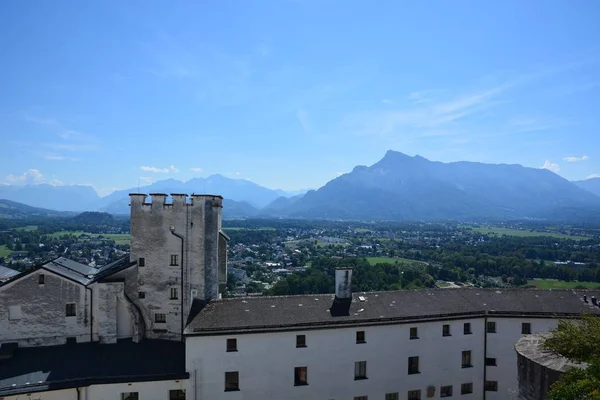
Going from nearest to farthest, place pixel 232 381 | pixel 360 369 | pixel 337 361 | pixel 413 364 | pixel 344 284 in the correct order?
pixel 232 381 < pixel 337 361 < pixel 360 369 < pixel 413 364 < pixel 344 284

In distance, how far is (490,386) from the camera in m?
27.7

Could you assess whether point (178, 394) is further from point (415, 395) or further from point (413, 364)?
point (415, 395)

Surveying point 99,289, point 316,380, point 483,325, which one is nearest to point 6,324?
point 99,289

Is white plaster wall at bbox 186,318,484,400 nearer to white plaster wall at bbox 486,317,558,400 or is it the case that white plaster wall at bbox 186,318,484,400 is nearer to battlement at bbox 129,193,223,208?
white plaster wall at bbox 486,317,558,400

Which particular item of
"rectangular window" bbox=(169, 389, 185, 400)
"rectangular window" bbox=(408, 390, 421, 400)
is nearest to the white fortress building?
"rectangular window" bbox=(169, 389, 185, 400)

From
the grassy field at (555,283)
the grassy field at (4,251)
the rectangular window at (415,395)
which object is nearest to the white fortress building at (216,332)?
the rectangular window at (415,395)

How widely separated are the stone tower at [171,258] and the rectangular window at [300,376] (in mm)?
7575

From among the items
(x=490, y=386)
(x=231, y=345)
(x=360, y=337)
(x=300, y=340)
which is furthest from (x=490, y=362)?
(x=231, y=345)

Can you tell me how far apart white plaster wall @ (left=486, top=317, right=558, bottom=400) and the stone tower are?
1865 centimetres

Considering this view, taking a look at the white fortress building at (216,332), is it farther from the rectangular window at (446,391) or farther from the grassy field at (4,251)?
the grassy field at (4,251)

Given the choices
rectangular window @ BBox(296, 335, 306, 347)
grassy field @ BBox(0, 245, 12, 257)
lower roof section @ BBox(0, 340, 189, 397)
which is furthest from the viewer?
grassy field @ BBox(0, 245, 12, 257)

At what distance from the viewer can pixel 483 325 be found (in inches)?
1099

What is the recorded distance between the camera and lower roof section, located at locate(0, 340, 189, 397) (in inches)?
856

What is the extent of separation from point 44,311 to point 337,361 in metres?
17.6
